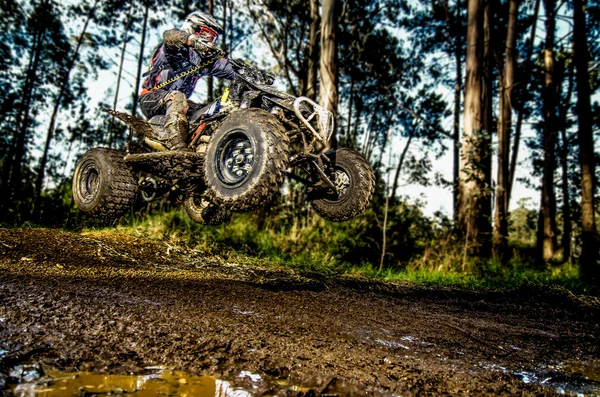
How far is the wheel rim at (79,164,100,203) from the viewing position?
201 inches

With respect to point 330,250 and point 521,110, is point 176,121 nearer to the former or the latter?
point 330,250

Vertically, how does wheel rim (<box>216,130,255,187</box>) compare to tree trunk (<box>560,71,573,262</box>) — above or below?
below

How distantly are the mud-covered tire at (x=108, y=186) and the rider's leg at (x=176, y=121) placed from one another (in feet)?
2.54

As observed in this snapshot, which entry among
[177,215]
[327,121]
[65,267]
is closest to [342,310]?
[327,121]

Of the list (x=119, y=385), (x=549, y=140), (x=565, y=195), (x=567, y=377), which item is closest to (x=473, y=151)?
(x=567, y=377)

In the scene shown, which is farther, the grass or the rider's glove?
the grass

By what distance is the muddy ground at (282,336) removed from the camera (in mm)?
1747

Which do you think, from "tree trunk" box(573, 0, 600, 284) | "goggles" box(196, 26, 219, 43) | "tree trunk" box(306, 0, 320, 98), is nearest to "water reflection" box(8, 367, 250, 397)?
"goggles" box(196, 26, 219, 43)

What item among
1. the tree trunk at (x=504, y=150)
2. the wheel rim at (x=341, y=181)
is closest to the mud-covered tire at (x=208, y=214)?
the wheel rim at (x=341, y=181)

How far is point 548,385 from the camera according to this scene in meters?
1.93

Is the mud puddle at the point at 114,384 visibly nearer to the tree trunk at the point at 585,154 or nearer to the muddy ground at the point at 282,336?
the muddy ground at the point at 282,336

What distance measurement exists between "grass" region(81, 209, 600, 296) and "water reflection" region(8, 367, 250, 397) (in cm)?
471

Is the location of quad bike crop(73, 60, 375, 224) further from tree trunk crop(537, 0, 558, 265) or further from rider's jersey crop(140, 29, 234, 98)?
tree trunk crop(537, 0, 558, 265)

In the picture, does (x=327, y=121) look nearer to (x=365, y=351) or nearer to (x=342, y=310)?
(x=342, y=310)
